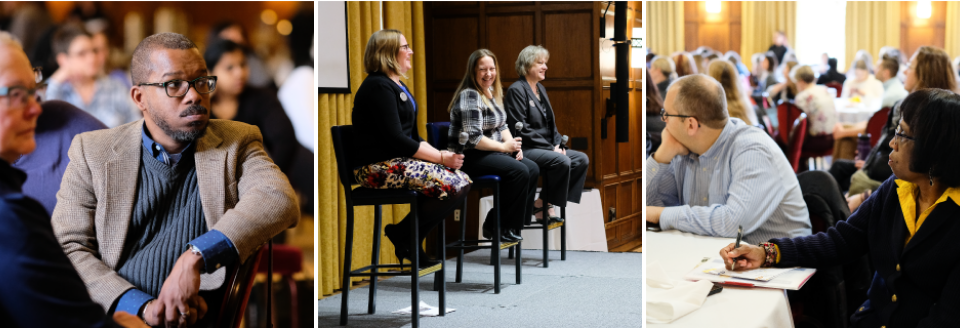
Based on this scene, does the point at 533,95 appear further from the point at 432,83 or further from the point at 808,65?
the point at 808,65

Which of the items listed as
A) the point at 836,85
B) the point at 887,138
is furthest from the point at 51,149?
the point at 887,138

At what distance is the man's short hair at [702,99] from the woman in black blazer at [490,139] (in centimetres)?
64

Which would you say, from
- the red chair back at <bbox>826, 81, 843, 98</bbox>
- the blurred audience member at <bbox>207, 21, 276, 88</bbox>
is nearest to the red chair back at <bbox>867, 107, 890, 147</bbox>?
the red chair back at <bbox>826, 81, 843, 98</bbox>

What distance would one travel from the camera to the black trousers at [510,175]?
2.55 metres

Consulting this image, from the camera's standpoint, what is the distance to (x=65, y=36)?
183 centimetres

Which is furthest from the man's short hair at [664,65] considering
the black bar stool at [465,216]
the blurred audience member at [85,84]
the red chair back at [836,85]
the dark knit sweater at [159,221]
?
the blurred audience member at [85,84]

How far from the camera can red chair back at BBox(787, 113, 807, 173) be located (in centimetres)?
352

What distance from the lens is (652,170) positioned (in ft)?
7.40

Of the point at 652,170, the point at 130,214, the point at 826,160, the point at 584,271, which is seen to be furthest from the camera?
the point at 826,160

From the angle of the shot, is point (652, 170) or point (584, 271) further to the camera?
point (584, 271)

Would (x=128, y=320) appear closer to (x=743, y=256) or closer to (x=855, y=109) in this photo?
(x=743, y=256)

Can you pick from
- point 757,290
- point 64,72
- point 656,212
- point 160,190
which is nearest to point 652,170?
point 656,212

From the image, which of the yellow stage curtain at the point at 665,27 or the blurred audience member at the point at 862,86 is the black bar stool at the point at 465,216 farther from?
the blurred audience member at the point at 862,86

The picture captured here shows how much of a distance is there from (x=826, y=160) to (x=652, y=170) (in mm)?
1842
